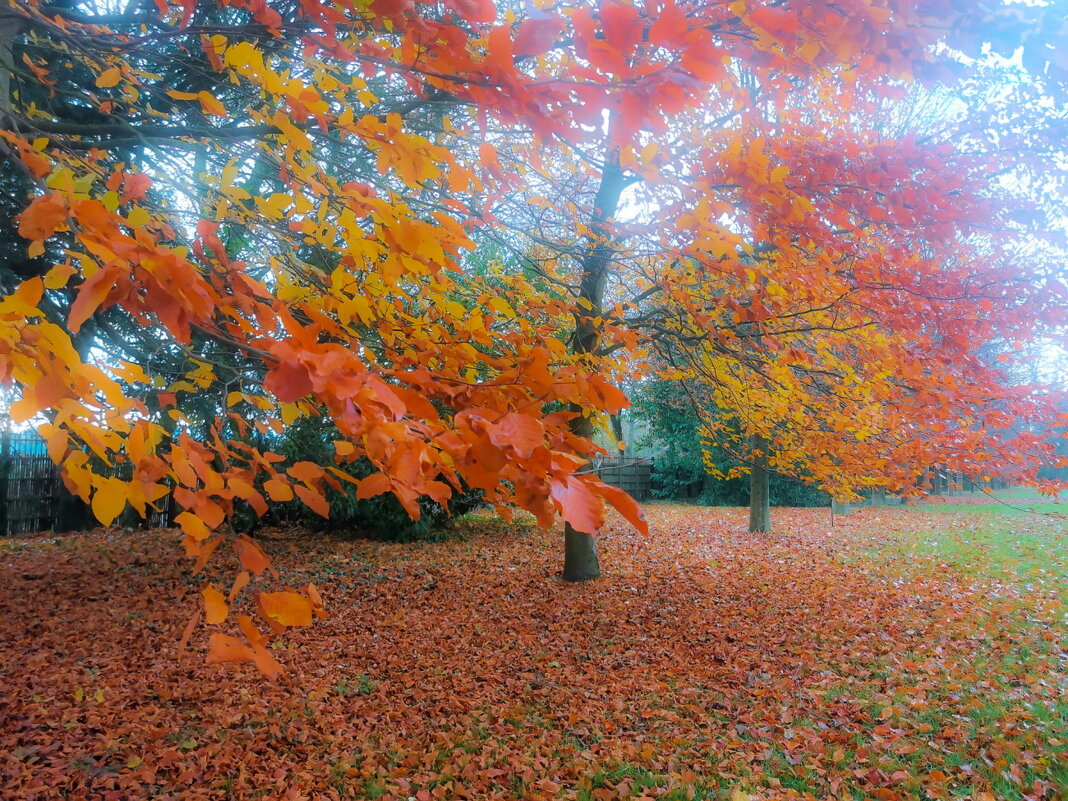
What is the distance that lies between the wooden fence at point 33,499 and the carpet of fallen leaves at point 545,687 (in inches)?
107

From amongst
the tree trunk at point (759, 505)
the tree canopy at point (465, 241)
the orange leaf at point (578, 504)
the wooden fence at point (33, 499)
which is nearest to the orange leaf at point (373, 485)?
the tree canopy at point (465, 241)

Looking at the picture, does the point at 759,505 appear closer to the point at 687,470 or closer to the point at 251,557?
the point at 687,470

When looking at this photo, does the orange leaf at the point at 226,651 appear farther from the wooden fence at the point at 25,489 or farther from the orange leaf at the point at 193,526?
the wooden fence at the point at 25,489

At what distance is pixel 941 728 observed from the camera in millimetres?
4074

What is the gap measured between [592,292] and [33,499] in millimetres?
10430

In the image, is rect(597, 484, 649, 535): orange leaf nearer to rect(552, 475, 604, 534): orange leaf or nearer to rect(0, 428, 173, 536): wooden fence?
rect(552, 475, 604, 534): orange leaf

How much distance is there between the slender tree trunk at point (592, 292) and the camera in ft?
18.1

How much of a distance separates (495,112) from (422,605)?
19.9 ft

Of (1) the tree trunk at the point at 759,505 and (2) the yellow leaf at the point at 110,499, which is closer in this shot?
(2) the yellow leaf at the point at 110,499

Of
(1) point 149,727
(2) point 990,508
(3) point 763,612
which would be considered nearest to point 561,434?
(1) point 149,727

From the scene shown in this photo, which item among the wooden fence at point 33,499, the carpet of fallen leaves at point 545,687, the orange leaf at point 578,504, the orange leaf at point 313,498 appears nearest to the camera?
the orange leaf at point 578,504

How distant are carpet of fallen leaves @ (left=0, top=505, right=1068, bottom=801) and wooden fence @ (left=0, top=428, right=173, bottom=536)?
8.89ft

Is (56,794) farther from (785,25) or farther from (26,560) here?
(26,560)

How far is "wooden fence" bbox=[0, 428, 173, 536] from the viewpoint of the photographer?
10.9 m
